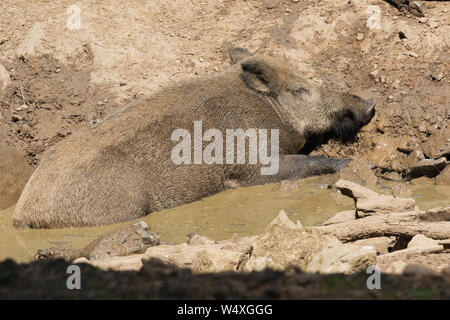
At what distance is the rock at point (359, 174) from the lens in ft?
26.8

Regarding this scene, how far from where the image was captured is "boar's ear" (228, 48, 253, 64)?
1016 centimetres

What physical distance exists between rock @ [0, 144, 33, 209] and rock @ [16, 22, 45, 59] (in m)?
2.63

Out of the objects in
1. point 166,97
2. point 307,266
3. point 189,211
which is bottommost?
point 189,211

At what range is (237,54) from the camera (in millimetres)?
10195

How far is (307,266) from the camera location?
168 inches

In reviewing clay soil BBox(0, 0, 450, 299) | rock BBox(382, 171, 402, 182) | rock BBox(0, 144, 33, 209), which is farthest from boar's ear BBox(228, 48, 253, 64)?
rock BBox(0, 144, 33, 209)

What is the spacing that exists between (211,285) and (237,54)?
283 inches

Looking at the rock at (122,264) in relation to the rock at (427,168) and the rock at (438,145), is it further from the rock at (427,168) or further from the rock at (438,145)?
the rock at (438,145)
